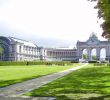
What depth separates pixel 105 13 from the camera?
16.4 metres

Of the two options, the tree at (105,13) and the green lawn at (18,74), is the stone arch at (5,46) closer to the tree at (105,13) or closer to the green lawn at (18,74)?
the green lawn at (18,74)

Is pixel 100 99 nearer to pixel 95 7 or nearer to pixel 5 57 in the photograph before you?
pixel 95 7

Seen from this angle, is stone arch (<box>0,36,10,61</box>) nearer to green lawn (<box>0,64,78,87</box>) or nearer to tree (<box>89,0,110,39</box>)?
green lawn (<box>0,64,78,87</box>)

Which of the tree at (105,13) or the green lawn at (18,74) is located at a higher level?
the tree at (105,13)

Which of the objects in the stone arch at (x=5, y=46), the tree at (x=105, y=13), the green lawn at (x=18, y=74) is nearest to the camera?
the tree at (x=105, y=13)

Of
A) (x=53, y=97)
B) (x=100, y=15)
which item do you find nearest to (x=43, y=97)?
(x=53, y=97)

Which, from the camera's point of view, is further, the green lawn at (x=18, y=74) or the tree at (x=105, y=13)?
the green lawn at (x=18, y=74)

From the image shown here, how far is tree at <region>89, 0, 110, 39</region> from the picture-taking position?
15571 mm

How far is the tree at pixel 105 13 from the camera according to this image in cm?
1557

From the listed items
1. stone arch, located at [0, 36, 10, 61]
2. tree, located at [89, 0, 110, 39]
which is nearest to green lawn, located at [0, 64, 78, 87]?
tree, located at [89, 0, 110, 39]

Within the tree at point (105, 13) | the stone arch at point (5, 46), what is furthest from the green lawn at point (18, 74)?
the stone arch at point (5, 46)

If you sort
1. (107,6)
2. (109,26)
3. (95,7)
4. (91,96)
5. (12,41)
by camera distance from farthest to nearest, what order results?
(12,41) → (109,26) → (95,7) → (91,96) → (107,6)

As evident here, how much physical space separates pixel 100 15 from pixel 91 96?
5.80 m

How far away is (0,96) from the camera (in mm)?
16266
